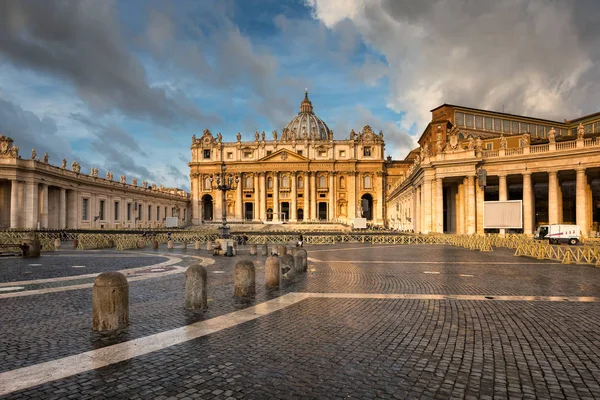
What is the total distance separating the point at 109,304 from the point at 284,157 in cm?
8434

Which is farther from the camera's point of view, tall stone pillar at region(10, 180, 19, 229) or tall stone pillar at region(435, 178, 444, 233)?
tall stone pillar at region(10, 180, 19, 229)

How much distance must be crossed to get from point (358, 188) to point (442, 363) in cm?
8757

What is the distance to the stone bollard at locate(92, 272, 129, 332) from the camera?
22.9 feet

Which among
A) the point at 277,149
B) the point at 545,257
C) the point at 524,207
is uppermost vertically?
the point at 277,149

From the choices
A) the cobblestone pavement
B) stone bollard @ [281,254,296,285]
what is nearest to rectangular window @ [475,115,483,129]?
the cobblestone pavement

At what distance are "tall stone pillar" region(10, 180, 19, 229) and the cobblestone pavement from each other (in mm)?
40913

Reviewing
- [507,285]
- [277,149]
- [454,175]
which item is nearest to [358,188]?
[277,149]

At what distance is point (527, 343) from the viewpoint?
249 inches

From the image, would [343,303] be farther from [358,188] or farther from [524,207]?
[358,188]

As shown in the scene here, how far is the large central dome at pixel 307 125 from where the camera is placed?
4749 inches

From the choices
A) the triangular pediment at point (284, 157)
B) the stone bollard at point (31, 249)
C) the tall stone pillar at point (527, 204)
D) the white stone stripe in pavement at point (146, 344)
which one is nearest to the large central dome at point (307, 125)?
the triangular pediment at point (284, 157)

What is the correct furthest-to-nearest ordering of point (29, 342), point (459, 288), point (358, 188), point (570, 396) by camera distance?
1. point (358, 188)
2. point (459, 288)
3. point (29, 342)
4. point (570, 396)

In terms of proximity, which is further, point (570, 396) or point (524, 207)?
point (524, 207)

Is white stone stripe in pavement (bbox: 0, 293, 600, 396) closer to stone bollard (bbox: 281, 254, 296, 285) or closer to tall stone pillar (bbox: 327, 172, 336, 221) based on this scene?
stone bollard (bbox: 281, 254, 296, 285)
